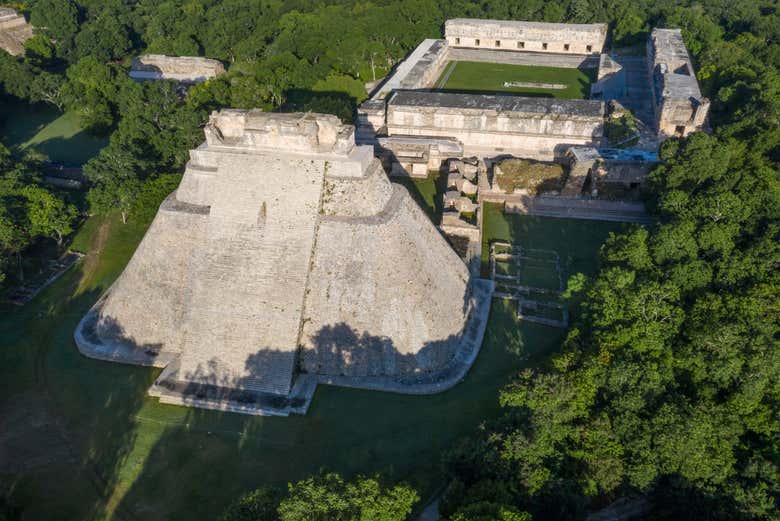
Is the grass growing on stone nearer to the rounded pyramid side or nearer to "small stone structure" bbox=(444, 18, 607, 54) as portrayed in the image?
the rounded pyramid side

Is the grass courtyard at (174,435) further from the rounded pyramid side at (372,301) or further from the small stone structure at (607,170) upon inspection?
the small stone structure at (607,170)

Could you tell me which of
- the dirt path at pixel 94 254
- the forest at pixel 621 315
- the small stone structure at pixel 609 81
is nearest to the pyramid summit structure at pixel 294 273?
the forest at pixel 621 315

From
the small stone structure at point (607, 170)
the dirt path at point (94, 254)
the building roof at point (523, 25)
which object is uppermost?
the building roof at point (523, 25)

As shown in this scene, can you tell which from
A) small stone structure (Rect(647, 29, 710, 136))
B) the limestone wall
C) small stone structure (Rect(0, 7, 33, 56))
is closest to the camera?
the limestone wall

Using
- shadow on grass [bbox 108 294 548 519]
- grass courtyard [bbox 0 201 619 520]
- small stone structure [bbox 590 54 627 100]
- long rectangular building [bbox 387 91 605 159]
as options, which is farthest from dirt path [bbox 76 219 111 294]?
small stone structure [bbox 590 54 627 100]

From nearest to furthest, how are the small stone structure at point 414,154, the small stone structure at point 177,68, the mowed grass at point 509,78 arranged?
the small stone structure at point 414,154 → the mowed grass at point 509,78 → the small stone structure at point 177,68

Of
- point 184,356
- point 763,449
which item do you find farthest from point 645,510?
point 184,356
